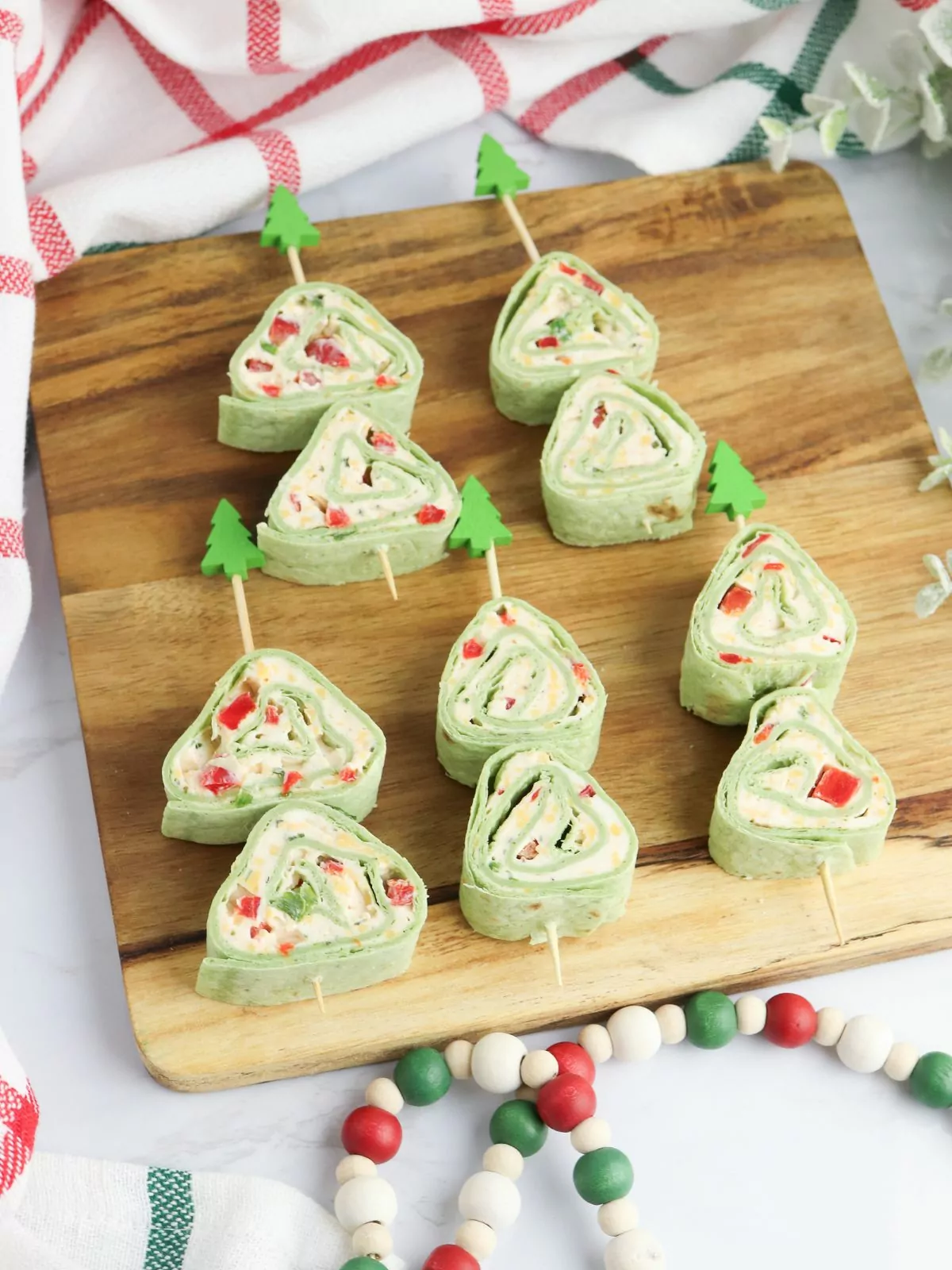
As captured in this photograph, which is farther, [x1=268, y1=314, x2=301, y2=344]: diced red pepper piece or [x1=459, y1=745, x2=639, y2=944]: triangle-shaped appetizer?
[x1=268, y1=314, x2=301, y2=344]: diced red pepper piece

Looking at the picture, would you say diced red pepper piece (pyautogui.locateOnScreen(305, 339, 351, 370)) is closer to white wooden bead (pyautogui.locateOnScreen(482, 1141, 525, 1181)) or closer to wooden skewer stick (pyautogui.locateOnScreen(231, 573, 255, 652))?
wooden skewer stick (pyautogui.locateOnScreen(231, 573, 255, 652))

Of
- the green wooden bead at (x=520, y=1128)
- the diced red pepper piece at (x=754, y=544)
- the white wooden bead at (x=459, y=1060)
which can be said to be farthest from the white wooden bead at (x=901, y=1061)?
the diced red pepper piece at (x=754, y=544)

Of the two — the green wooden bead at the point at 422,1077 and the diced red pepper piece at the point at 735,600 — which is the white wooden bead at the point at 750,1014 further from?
the diced red pepper piece at the point at 735,600

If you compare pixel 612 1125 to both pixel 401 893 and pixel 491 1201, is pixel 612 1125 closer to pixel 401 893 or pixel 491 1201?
pixel 491 1201

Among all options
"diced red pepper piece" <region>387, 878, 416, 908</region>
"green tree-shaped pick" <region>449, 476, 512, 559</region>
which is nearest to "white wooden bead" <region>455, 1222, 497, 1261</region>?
"diced red pepper piece" <region>387, 878, 416, 908</region>

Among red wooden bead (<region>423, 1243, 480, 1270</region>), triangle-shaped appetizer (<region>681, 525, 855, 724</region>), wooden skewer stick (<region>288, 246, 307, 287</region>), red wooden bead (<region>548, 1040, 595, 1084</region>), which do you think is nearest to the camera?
red wooden bead (<region>423, 1243, 480, 1270</region>)
